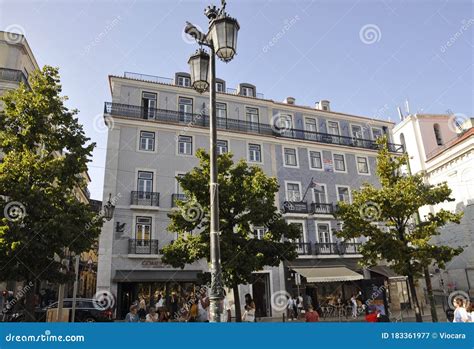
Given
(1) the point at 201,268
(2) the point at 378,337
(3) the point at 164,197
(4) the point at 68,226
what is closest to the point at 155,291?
(1) the point at 201,268

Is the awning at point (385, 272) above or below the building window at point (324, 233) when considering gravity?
below

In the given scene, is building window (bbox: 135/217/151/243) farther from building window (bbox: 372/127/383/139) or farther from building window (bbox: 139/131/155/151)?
building window (bbox: 372/127/383/139)

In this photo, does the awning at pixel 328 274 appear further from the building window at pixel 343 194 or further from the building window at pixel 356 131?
the building window at pixel 356 131

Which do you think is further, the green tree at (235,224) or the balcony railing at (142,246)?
the balcony railing at (142,246)

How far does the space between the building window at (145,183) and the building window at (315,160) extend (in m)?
12.1

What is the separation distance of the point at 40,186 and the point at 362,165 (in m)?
24.4

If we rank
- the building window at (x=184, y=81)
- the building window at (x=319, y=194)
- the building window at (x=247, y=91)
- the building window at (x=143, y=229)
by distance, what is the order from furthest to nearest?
the building window at (x=247, y=91), the building window at (x=319, y=194), the building window at (x=184, y=81), the building window at (x=143, y=229)

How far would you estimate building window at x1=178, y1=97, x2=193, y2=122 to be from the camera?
2505cm

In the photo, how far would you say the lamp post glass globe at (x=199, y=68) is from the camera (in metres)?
7.30

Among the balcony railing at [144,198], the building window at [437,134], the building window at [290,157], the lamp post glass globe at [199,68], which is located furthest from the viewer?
the building window at [437,134]
